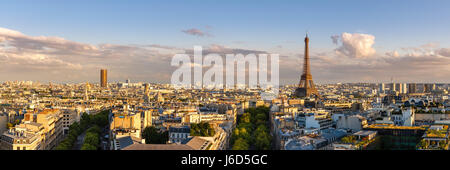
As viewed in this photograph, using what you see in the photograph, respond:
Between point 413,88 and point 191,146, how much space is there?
112111 mm

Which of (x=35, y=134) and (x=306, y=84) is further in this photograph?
(x=306, y=84)

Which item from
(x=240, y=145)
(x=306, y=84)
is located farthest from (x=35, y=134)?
(x=306, y=84)

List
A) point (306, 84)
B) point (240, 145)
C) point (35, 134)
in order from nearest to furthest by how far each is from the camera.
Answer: point (240, 145) → point (35, 134) → point (306, 84)

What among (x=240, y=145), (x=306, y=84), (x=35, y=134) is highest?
(x=306, y=84)

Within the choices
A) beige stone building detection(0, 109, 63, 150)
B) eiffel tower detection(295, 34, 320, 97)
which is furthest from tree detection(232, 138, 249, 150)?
eiffel tower detection(295, 34, 320, 97)

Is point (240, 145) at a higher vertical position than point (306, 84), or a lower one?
lower

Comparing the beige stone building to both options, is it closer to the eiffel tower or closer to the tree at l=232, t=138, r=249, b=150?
the tree at l=232, t=138, r=249, b=150

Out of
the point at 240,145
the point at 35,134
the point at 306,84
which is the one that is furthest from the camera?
the point at 306,84

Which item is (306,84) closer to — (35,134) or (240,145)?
(240,145)

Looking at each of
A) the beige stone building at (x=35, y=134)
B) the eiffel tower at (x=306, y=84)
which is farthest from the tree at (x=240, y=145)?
the eiffel tower at (x=306, y=84)

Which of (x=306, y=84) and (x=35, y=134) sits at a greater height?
(x=306, y=84)
